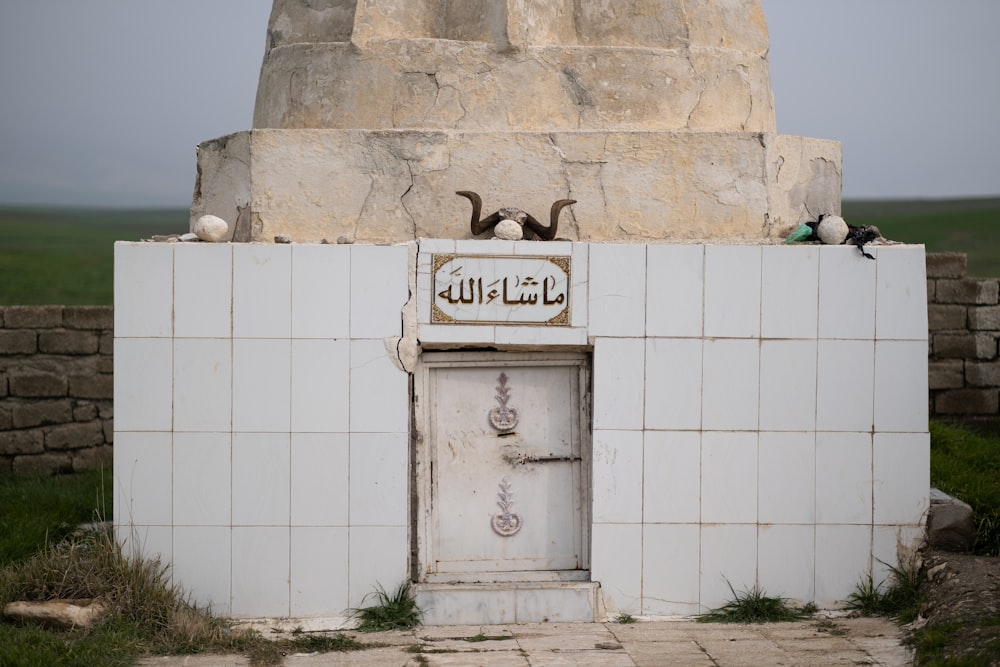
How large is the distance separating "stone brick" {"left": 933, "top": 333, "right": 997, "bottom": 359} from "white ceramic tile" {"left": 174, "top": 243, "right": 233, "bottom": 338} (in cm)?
769

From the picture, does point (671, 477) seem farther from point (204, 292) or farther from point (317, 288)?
point (204, 292)

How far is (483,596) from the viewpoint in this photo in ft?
22.4

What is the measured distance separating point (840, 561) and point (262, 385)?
10.7 ft

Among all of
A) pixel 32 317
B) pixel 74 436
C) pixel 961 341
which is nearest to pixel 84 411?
pixel 74 436

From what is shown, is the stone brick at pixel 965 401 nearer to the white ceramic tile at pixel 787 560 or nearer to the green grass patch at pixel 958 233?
the white ceramic tile at pixel 787 560

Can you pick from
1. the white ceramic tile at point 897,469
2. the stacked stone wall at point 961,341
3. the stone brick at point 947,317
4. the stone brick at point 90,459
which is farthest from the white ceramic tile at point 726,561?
the stone brick at point 90,459

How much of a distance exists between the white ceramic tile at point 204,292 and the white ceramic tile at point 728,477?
2.66 meters

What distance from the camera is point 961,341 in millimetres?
12055

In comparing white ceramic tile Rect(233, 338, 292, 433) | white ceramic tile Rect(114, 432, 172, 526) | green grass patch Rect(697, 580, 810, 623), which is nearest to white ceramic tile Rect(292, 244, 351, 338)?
white ceramic tile Rect(233, 338, 292, 433)

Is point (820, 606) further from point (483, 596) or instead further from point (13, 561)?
point (13, 561)

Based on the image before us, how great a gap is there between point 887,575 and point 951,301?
5.77 m

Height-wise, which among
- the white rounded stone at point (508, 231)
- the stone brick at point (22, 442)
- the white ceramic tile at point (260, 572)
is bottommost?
the white ceramic tile at point (260, 572)

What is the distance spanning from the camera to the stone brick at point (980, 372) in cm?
1205

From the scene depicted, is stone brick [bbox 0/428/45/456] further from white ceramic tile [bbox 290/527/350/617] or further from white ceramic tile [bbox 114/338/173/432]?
white ceramic tile [bbox 290/527/350/617]
